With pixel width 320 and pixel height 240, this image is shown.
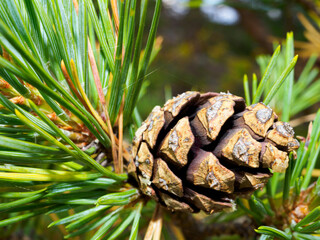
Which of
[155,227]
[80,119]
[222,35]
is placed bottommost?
[155,227]

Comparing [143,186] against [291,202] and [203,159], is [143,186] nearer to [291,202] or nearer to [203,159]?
[203,159]

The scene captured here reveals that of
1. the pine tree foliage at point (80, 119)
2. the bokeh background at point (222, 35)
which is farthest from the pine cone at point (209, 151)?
→ the bokeh background at point (222, 35)

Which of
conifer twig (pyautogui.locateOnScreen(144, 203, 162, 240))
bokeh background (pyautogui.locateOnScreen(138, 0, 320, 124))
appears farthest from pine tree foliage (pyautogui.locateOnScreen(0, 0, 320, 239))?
bokeh background (pyautogui.locateOnScreen(138, 0, 320, 124))

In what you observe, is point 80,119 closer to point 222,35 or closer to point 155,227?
point 155,227

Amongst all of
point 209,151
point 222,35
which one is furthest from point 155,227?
point 222,35

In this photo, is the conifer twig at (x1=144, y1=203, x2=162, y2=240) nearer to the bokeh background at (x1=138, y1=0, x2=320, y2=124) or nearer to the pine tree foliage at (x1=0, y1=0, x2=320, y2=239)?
the pine tree foliage at (x1=0, y1=0, x2=320, y2=239)

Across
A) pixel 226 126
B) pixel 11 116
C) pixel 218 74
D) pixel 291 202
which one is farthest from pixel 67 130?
pixel 218 74
